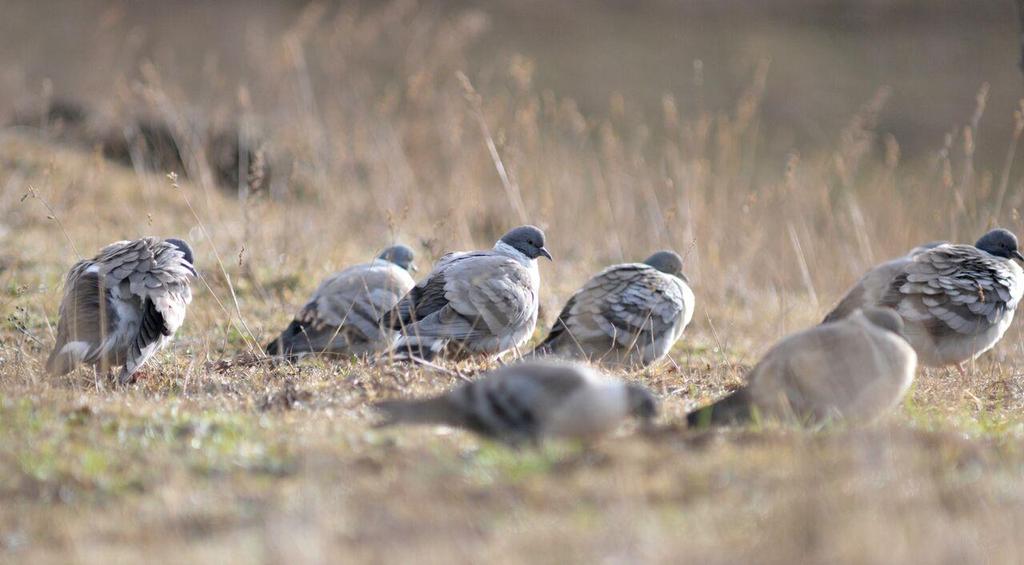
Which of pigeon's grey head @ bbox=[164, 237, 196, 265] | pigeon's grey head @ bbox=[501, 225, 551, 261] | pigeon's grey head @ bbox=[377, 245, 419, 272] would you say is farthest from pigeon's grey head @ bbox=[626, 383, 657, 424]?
pigeon's grey head @ bbox=[377, 245, 419, 272]

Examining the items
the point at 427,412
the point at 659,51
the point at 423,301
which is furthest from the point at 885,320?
the point at 659,51

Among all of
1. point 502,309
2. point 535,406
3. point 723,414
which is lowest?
point 502,309

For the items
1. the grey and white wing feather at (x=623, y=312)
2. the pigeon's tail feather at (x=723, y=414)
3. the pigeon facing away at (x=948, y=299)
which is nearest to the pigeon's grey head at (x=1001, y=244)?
the pigeon facing away at (x=948, y=299)

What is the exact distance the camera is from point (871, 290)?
713cm

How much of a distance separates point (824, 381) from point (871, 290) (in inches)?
105

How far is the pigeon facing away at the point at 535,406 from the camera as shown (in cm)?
415

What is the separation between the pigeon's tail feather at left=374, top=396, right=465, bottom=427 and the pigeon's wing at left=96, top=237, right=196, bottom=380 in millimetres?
2264

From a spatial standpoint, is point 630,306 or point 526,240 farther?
point 526,240

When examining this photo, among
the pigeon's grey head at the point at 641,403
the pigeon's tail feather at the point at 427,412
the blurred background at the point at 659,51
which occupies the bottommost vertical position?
the blurred background at the point at 659,51

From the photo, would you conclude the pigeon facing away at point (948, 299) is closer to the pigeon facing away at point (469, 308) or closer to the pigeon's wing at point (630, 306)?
the pigeon's wing at point (630, 306)

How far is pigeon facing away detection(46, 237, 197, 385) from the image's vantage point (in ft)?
19.4

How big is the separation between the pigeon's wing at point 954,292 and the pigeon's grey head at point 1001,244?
64cm

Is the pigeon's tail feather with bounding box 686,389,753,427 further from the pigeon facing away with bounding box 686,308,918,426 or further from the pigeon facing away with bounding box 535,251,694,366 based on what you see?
the pigeon facing away with bounding box 535,251,694,366

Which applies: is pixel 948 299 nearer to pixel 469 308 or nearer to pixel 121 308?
pixel 469 308
